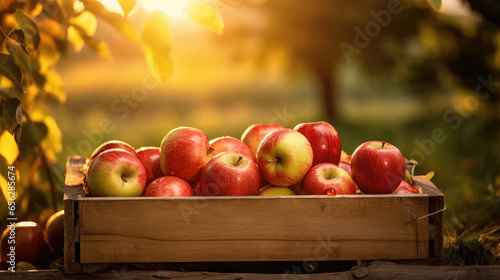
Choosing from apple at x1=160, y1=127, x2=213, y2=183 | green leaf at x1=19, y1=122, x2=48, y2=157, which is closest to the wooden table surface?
apple at x1=160, y1=127, x2=213, y2=183

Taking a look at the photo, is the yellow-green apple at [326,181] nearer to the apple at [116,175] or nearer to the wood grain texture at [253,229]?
the wood grain texture at [253,229]

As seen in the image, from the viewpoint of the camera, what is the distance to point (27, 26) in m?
1.71

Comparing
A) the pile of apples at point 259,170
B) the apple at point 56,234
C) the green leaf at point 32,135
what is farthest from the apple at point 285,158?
the green leaf at point 32,135

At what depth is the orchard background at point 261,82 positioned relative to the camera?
6.31ft

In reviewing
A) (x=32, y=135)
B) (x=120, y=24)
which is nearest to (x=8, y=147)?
(x=32, y=135)

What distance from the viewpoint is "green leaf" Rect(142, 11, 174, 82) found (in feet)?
5.33

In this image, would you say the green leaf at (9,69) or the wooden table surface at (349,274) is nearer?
the wooden table surface at (349,274)

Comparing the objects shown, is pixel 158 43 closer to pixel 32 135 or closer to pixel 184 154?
pixel 184 154

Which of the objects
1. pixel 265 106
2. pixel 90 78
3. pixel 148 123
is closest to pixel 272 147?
pixel 148 123

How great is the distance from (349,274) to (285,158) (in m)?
0.41

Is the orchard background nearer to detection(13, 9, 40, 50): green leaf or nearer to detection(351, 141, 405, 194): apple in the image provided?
detection(13, 9, 40, 50): green leaf

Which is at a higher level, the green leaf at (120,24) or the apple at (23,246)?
the green leaf at (120,24)

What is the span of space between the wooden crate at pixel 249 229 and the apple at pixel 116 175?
68mm

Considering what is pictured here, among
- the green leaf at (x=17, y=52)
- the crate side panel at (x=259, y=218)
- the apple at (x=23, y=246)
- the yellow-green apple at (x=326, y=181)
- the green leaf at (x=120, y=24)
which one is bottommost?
the apple at (x=23, y=246)
